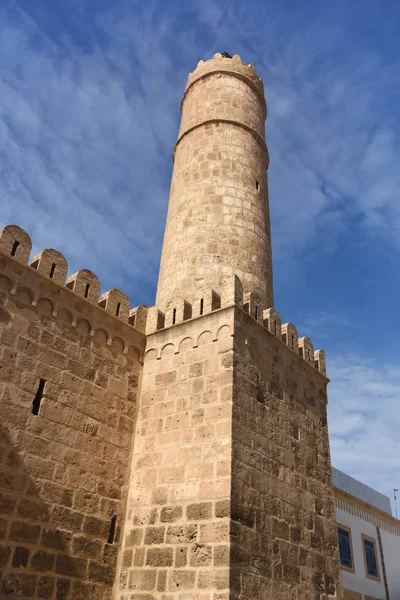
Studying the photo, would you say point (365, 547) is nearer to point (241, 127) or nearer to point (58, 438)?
point (241, 127)

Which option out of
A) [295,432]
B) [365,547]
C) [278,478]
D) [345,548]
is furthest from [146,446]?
[365,547]

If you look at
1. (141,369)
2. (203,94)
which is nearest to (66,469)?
(141,369)

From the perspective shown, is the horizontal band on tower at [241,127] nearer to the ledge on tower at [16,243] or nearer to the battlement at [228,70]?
the battlement at [228,70]

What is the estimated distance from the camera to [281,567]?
6059 mm

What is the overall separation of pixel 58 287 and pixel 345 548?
12.2 metres

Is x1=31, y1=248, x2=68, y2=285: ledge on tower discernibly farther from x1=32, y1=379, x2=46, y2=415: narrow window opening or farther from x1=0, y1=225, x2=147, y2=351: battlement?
x1=32, y1=379, x2=46, y2=415: narrow window opening

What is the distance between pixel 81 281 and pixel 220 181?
3.44m

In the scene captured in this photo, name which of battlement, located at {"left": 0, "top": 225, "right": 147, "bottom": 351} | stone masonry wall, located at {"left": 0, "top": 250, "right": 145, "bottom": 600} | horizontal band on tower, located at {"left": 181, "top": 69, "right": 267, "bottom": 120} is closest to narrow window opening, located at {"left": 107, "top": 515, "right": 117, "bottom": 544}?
stone masonry wall, located at {"left": 0, "top": 250, "right": 145, "bottom": 600}

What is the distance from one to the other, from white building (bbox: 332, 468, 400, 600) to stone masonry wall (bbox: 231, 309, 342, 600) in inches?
329

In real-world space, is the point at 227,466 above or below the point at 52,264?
below

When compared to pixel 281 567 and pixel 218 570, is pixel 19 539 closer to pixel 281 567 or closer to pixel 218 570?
pixel 218 570

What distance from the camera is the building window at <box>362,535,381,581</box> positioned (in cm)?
1584

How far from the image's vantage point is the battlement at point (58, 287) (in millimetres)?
6195

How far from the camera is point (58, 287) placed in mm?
6613
